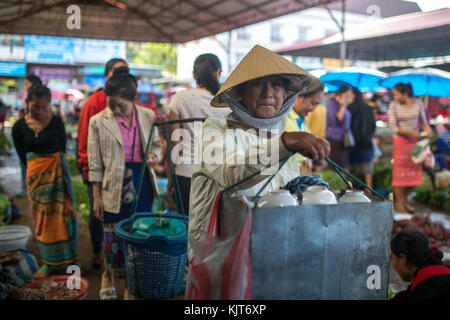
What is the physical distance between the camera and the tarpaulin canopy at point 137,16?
6043mm

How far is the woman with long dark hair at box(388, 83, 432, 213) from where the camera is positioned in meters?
5.86

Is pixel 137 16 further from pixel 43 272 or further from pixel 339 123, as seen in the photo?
pixel 43 272

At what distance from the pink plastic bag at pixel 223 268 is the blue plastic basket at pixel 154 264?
1.41 metres

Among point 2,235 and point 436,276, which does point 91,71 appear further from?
point 436,276

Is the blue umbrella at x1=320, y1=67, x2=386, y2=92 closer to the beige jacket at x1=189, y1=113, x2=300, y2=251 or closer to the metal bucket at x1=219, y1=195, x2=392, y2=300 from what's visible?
the beige jacket at x1=189, y1=113, x2=300, y2=251

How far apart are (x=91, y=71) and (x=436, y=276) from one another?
22.2m

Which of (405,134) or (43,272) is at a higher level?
(405,134)

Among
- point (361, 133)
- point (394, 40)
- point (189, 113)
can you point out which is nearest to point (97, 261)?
point (189, 113)

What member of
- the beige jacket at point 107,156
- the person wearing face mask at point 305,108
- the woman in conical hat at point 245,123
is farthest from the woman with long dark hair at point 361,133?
the woman in conical hat at point 245,123

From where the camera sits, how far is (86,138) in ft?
11.9

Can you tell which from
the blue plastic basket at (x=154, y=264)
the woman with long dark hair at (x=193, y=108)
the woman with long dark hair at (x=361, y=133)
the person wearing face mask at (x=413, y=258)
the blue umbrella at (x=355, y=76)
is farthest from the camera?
the woman with long dark hair at (x=361, y=133)

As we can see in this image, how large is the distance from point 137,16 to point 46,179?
165 inches

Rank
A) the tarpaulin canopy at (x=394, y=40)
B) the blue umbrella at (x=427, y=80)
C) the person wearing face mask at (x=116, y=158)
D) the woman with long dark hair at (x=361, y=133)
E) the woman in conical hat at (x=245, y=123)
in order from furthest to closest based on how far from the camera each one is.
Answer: the woman with long dark hair at (x=361, y=133)
the blue umbrella at (x=427, y=80)
the tarpaulin canopy at (x=394, y=40)
the person wearing face mask at (x=116, y=158)
the woman in conical hat at (x=245, y=123)

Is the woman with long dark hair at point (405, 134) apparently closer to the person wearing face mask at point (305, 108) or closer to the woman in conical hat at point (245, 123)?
the person wearing face mask at point (305, 108)
